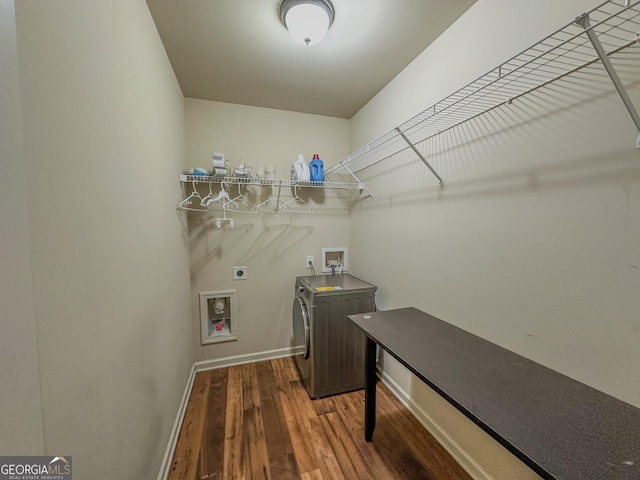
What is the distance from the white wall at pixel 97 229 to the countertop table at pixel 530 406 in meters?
1.16

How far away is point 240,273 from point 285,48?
76.6 inches

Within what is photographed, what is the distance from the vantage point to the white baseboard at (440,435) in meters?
1.37

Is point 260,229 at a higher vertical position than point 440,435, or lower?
higher

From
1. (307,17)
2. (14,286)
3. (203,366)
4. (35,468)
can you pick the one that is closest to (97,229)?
(14,286)

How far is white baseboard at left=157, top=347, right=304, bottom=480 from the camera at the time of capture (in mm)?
1511

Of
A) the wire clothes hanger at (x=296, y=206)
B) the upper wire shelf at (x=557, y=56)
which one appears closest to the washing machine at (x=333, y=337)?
the wire clothes hanger at (x=296, y=206)

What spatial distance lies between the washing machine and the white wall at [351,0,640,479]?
0.45 metres

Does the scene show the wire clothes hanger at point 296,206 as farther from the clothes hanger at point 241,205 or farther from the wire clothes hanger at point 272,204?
the clothes hanger at point 241,205

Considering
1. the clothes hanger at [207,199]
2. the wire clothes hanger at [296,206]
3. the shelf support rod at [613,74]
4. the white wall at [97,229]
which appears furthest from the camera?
the wire clothes hanger at [296,206]

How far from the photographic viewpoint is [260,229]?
2.53m

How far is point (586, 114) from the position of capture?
92 centimetres

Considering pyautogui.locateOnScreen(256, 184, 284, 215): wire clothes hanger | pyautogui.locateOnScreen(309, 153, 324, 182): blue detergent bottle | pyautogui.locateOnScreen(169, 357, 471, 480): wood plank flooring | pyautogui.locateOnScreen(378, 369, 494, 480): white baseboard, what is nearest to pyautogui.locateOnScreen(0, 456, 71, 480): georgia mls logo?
pyautogui.locateOnScreen(169, 357, 471, 480): wood plank flooring

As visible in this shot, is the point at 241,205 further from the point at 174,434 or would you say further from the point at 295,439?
the point at 295,439

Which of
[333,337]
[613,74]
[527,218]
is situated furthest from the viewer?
[333,337]
